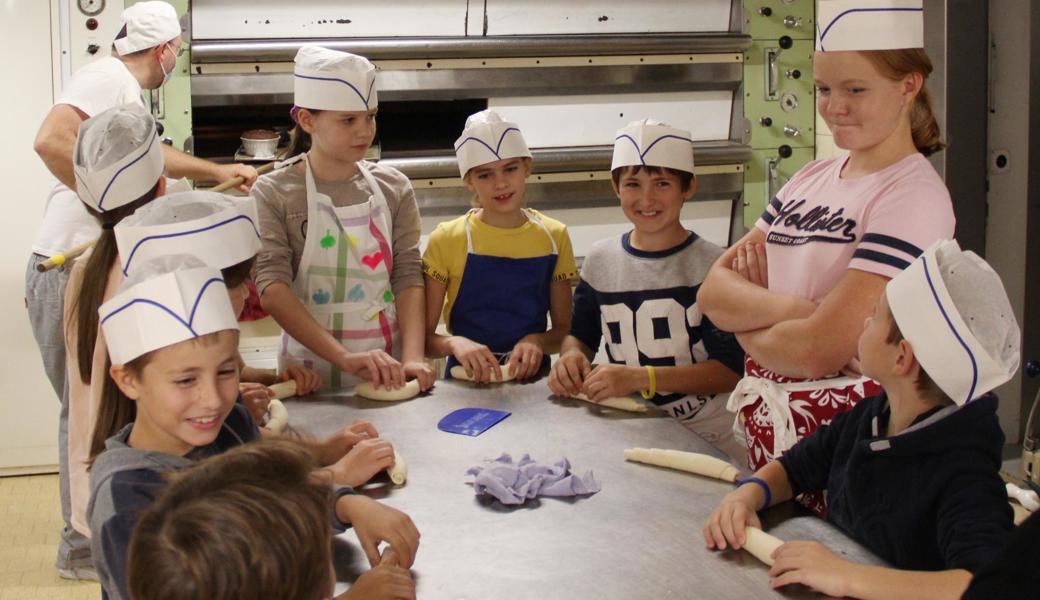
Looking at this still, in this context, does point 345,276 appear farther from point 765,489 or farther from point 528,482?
point 765,489

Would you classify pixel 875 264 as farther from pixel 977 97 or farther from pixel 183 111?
pixel 183 111

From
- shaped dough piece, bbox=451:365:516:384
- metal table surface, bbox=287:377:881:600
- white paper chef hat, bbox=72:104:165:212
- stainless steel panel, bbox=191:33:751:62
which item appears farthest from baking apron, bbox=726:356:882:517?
stainless steel panel, bbox=191:33:751:62

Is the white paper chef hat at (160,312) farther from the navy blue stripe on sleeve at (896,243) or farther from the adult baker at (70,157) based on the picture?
the adult baker at (70,157)

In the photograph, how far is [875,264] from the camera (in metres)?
1.68

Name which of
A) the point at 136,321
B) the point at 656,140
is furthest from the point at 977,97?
the point at 136,321

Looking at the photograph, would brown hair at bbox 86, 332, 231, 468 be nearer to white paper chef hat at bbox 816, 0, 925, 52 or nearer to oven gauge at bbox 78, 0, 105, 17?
Answer: white paper chef hat at bbox 816, 0, 925, 52

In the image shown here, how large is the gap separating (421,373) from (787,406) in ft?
2.56

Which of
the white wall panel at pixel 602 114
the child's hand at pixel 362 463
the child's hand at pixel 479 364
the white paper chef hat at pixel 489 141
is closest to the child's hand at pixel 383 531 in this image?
the child's hand at pixel 362 463

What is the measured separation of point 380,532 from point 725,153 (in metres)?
2.61

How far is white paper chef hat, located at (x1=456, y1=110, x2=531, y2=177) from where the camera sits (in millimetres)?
2602

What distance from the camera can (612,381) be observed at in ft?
6.91

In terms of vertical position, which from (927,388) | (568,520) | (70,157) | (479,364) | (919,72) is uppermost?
(919,72)

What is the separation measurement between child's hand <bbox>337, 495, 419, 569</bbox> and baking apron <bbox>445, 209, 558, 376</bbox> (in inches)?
46.5

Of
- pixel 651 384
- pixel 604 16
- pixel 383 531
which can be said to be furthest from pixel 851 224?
pixel 604 16
